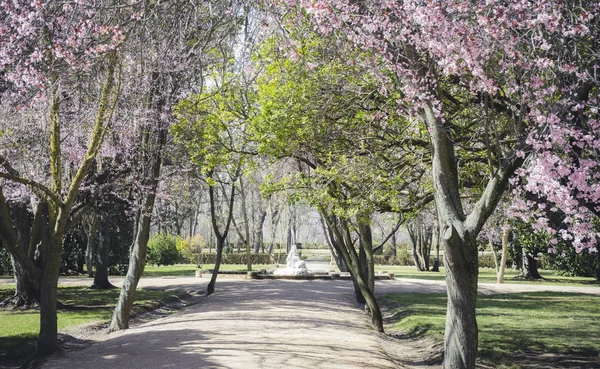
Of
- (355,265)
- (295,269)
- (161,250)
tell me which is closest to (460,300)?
(355,265)

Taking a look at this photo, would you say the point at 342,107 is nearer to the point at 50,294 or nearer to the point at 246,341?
the point at 246,341

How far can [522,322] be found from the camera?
14875 millimetres

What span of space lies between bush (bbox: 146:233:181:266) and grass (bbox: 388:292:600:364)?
2365 centimetres

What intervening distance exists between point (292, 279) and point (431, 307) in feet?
42.6

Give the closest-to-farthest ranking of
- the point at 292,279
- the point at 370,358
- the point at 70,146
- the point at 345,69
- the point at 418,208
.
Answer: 1. the point at 370,358
2. the point at 345,69
3. the point at 418,208
4. the point at 70,146
5. the point at 292,279

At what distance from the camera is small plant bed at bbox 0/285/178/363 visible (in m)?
11.0

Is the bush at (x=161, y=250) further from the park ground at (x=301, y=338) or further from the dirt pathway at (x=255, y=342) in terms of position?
the dirt pathway at (x=255, y=342)

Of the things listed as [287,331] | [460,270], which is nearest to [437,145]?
[460,270]

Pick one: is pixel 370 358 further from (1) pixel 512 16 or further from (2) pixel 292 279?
(2) pixel 292 279

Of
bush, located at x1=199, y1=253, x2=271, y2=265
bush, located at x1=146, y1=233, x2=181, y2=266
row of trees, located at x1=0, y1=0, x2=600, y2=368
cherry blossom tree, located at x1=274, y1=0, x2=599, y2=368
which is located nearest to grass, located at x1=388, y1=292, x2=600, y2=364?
row of trees, located at x1=0, y1=0, x2=600, y2=368

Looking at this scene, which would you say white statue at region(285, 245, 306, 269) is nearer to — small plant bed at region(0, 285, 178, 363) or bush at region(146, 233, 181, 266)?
small plant bed at region(0, 285, 178, 363)

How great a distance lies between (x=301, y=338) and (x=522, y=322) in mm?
6762

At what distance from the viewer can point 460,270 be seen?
7.31 metres

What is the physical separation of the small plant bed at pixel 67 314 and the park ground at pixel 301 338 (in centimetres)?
83
